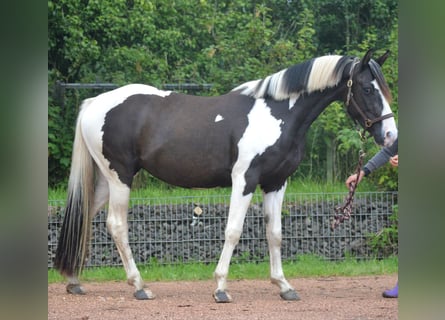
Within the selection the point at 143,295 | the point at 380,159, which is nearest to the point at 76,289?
the point at 143,295

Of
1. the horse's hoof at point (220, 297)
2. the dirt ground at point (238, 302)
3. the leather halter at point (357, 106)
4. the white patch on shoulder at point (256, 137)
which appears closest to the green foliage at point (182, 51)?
the dirt ground at point (238, 302)

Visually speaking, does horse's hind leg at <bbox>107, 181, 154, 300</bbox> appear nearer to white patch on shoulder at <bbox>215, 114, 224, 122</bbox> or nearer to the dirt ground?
the dirt ground

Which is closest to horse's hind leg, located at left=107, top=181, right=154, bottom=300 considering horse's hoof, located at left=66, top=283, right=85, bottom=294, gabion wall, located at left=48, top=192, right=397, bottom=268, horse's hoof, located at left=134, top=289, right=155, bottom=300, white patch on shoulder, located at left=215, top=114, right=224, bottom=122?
horse's hoof, located at left=134, top=289, right=155, bottom=300

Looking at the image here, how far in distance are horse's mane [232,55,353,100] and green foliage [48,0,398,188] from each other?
3.06 meters

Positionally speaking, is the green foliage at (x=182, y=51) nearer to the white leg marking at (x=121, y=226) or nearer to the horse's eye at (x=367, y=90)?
the horse's eye at (x=367, y=90)

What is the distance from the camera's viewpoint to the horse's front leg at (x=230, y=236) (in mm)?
5387

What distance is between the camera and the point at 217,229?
24.4ft

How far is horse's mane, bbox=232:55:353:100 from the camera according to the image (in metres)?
5.44

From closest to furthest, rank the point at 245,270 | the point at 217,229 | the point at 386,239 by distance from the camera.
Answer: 1. the point at 245,270
2. the point at 217,229
3. the point at 386,239

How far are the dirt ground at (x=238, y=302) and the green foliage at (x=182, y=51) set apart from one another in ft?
8.41

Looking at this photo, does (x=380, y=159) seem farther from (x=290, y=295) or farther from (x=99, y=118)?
(x=99, y=118)

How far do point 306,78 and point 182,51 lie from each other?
4.63m

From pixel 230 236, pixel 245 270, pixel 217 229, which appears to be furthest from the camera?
pixel 217 229

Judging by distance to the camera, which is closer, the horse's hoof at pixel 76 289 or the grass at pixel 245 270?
the horse's hoof at pixel 76 289
